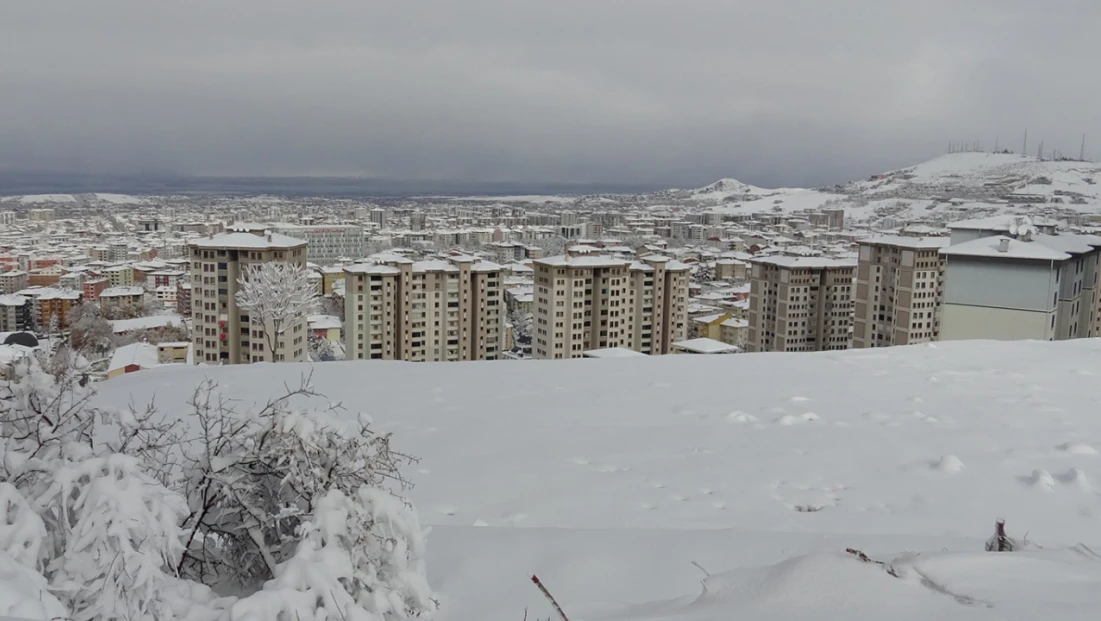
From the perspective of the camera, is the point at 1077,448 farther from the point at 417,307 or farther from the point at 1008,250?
the point at 417,307

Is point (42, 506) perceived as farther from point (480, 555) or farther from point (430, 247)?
point (430, 247)

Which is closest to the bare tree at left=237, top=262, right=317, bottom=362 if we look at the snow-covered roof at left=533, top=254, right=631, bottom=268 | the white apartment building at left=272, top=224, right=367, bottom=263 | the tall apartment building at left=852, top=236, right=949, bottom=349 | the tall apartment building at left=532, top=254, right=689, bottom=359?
the snow-covered roof at left=533, top=254, right=631, bottom=268

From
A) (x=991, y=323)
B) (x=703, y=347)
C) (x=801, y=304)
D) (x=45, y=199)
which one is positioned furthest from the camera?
(x=45, y=199)

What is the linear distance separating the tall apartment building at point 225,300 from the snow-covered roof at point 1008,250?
13.5 metres

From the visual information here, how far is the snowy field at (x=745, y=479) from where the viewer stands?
5.88 feet

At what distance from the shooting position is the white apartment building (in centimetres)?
6006

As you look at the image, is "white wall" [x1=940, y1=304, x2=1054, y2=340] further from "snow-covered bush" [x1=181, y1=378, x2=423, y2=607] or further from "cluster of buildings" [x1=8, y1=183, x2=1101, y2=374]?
"snow-covered bush" [x1=181, y1=378, x2=423, y2=607]

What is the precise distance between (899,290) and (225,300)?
17402 millimetres

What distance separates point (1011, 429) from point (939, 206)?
6045cm

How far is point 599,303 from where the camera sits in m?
22.7

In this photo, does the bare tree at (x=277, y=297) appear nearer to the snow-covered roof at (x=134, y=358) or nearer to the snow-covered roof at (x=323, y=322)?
the snow-covered roof at (x=134, y=358)

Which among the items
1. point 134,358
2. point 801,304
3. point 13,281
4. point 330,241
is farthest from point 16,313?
point 330,241

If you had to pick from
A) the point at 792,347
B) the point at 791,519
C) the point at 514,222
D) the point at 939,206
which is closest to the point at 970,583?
the point at 791,519

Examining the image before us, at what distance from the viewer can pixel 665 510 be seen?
3.07 meters
